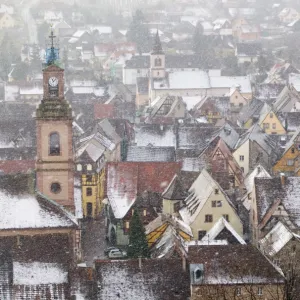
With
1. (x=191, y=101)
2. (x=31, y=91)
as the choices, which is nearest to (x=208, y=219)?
(x=191, y=101)

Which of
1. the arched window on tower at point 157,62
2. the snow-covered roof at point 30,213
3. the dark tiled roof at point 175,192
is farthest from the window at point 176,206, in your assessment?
the arched window on tower at point 157,62

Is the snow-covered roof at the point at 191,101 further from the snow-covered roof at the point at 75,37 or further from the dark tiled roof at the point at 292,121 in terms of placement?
the snow-covered roof at the point at 75,37

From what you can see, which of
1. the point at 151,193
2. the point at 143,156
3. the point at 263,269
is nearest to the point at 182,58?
the point at 143,156

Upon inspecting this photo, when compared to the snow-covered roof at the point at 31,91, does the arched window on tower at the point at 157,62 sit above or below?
above

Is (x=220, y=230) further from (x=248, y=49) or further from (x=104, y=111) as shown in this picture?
(x=248, y=49)

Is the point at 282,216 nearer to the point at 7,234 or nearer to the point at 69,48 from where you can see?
the point at 7,234
